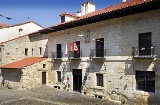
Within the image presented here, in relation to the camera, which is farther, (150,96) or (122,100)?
(122,100)

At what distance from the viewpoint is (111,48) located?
15898mm

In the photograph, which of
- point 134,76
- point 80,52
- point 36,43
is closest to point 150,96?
point 134,76

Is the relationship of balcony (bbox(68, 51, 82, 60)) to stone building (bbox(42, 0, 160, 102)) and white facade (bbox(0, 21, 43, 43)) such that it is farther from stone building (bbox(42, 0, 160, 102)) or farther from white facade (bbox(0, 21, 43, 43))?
white facade (bbox(0, 21, 43, 43))

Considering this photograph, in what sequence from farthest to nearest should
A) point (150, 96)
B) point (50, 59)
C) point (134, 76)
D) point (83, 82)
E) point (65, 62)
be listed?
point (50, 59)
point (65, 62)
point (83, 82)
point (134, 76)
point (150, 96)

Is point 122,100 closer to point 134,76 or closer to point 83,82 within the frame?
point 134,76

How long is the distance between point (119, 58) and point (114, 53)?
65 centimetres

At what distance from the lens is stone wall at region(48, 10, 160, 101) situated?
1326cm

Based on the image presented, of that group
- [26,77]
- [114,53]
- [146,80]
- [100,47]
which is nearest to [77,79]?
[100,47]

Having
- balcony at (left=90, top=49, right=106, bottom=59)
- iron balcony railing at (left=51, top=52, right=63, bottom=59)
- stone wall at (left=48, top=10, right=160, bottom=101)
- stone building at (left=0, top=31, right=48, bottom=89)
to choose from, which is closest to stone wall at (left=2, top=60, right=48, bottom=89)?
stone building at (left=0, top=31, right=48, bottom=89)

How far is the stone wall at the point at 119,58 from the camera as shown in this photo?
43.5ft

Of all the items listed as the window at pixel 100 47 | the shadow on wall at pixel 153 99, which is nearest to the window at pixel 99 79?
the window at pixel 100 47

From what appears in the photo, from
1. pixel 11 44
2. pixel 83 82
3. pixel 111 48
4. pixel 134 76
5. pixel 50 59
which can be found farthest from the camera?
pixel 11 44

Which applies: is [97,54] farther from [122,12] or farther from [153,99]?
[153,99]

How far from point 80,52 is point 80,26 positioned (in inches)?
97.7
